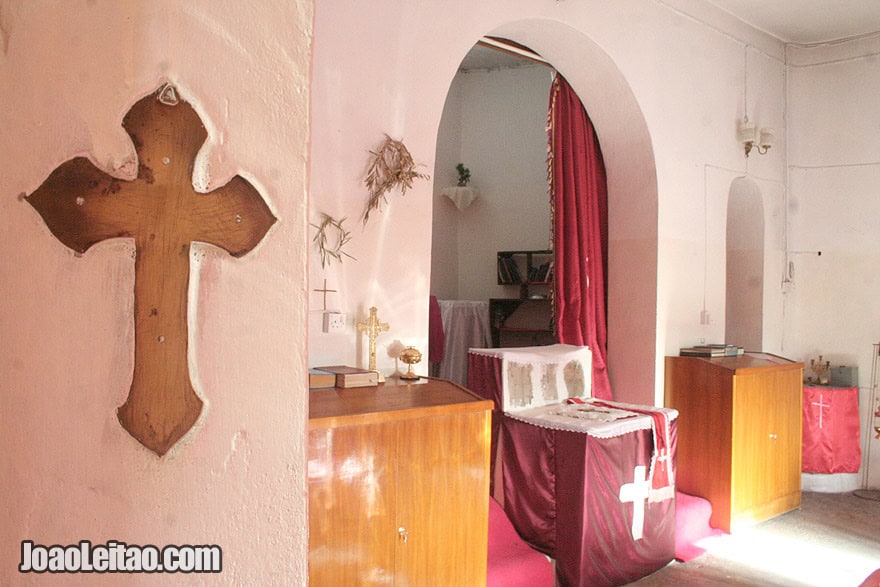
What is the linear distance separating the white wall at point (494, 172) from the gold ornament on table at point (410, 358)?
14.0 ft

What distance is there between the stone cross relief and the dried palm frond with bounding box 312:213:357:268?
1.27 meters

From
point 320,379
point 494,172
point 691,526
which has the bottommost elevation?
point 691,526

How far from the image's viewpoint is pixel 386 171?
270 cm

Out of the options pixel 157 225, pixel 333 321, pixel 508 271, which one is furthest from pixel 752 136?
pixel 157 225

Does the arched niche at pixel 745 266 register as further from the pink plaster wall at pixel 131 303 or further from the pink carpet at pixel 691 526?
the pink plaster wall at pixel 131 303

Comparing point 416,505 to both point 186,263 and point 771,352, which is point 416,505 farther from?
point 771,352

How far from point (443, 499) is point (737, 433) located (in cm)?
235

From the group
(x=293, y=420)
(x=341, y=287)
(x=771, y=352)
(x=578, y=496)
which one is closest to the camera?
(x=293, y=420)

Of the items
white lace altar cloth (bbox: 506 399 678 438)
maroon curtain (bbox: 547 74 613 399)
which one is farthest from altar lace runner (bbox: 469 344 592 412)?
maroon curtain (bbox: 547 74 613 399)

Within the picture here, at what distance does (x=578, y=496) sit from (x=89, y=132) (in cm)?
243

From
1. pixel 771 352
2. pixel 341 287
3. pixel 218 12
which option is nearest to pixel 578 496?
pixel 341 287

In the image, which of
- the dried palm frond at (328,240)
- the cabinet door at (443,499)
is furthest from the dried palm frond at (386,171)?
the cabinet door at (443,499)

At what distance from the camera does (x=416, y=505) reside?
214cm

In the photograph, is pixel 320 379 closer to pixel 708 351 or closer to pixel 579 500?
pixel 579 500
